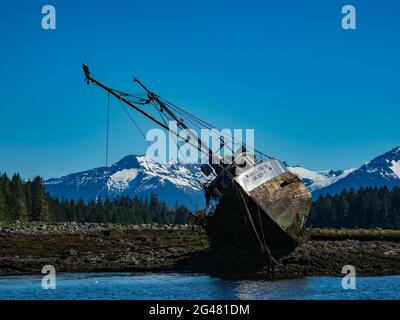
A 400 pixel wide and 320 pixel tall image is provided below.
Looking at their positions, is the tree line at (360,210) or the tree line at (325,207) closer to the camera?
the tree line at (325,207)

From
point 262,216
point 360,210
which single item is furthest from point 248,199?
point 360,210

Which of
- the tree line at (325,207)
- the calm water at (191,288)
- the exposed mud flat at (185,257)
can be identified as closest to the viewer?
the calm water at (191,288)

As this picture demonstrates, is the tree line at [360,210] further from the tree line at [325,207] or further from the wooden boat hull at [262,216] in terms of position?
the wooden boat hull at [262,216]

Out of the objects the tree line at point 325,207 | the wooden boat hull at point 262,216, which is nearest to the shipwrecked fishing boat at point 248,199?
the wooden boat hull at point 262,216

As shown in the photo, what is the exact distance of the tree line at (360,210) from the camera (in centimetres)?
15400

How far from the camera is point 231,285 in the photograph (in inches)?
1641

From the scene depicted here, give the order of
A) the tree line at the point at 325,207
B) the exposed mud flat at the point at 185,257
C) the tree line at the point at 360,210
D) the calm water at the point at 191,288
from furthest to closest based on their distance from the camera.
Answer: the tree line at the point at 360,210 → the tree line at the point at 325,207 → the exposed mud flat at the point at 185,257 → the calm water at the point at 191,288

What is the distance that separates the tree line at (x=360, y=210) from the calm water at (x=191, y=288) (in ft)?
355

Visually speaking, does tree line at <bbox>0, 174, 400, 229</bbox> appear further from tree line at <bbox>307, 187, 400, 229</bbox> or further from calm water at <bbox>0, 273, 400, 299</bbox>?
calm water at <bbox>0, 273, 400, 299</bbox>

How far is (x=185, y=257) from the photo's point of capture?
189 feet

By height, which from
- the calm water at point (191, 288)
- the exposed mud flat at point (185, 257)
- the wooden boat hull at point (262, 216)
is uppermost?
the wooden boat hull at point (262, 216)
